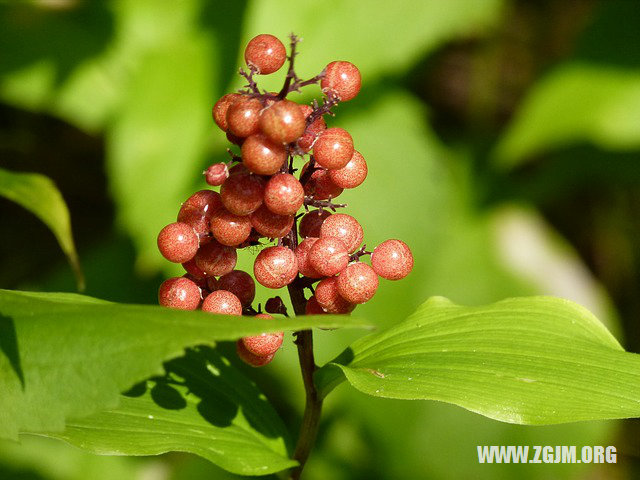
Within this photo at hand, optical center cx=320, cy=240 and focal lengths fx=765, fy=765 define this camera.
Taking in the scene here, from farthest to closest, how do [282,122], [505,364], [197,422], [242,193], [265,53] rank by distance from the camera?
1. [197,422]
2. [505,364]
3. [265,53]
4. [242,193]
5. [282,122]

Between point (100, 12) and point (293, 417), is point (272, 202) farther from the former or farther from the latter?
point (100, 12)

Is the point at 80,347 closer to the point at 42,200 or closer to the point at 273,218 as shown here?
the point at 273,218

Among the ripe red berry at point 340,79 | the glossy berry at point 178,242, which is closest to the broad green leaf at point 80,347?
the glossy berry at point 178,242

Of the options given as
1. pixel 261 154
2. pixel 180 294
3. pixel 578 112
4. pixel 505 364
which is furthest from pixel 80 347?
pixel 578 112

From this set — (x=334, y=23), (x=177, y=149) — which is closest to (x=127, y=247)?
(x=177, y=149)

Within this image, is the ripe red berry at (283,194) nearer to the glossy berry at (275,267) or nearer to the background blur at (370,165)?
the glossy berry at (275,267)

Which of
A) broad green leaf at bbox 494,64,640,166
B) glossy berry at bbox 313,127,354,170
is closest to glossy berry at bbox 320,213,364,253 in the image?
glossy berry at bbox 313,127,354,170

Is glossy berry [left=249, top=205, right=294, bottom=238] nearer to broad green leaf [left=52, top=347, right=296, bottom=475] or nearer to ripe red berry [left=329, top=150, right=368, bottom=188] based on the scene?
ripe red berry [left=329, top=150, right=368, bottom=188]
